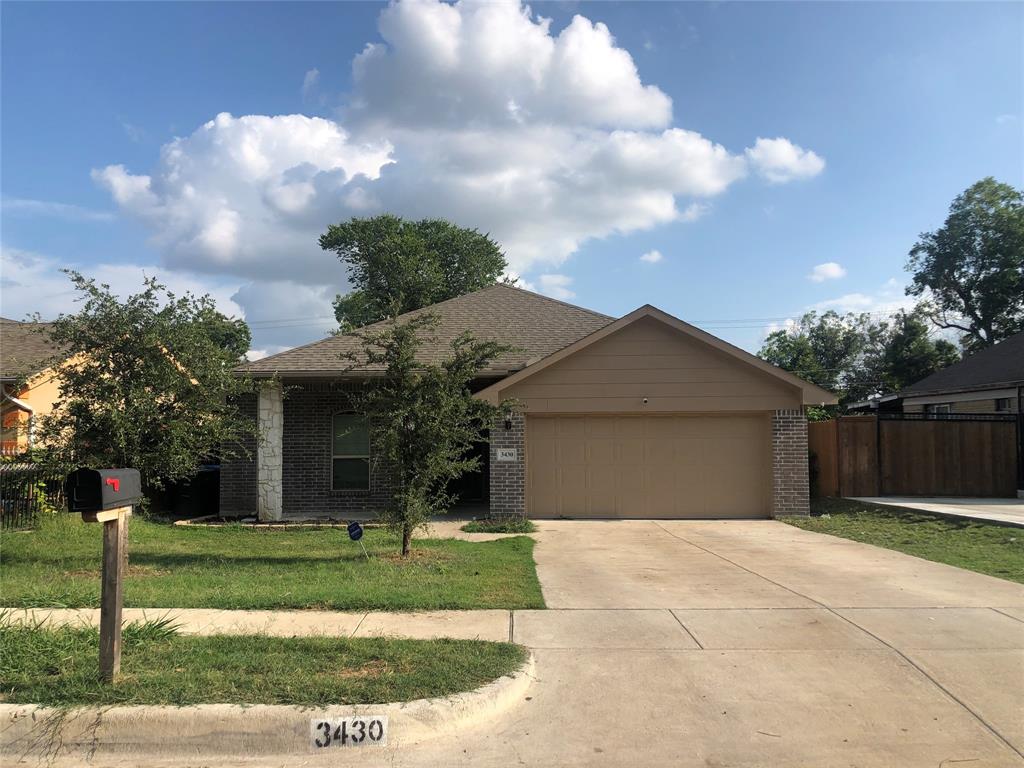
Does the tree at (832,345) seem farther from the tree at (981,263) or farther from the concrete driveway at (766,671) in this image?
the concrete driveway at (766,671)

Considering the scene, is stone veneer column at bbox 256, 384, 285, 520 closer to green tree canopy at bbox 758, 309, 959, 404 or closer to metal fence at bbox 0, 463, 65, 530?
metal fence at bbox 0, 463, 65, 530

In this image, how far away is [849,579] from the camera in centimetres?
852

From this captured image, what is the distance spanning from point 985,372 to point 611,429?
14980mm

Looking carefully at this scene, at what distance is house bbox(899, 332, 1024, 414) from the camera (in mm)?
20828

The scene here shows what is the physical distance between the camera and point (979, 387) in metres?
21.8

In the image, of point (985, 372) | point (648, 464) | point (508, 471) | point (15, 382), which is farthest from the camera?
point (985, 372)

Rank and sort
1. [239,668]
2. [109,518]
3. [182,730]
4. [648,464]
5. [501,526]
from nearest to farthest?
1. [182,730]
2. [109,518]
3. [239,668]
4. [501,526]
5. [648,464]

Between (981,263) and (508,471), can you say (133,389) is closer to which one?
(508,471)

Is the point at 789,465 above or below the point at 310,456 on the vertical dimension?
below

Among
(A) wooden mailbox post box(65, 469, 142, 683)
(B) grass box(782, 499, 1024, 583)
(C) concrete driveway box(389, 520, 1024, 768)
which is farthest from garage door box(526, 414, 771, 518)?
(A) wooden mailbox post box(65, 469, 142, 683)

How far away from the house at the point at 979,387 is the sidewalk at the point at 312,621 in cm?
1933

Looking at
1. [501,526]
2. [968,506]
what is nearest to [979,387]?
[968,506]

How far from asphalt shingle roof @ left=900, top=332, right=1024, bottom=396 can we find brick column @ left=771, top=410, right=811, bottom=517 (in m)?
9.81

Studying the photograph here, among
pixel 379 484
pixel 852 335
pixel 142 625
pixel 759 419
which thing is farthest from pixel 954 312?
pixel 142 625
